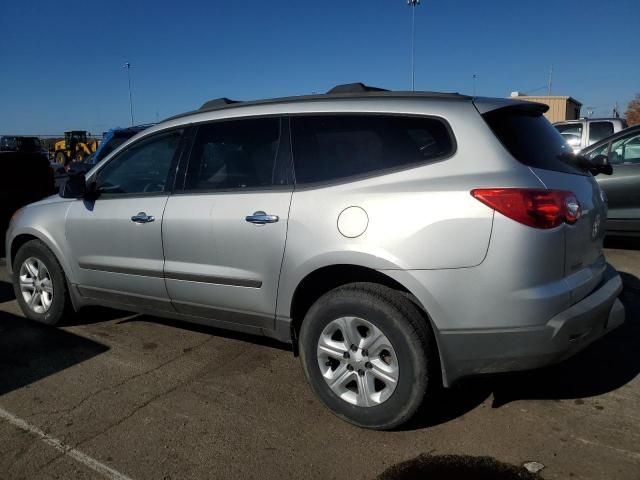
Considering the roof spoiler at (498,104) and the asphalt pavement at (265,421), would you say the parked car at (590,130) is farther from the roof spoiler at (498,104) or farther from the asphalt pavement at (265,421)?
the roof spoiler at (498,104)

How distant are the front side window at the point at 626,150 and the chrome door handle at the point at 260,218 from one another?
5779mm

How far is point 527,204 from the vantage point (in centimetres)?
262

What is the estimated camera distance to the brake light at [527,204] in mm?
2613

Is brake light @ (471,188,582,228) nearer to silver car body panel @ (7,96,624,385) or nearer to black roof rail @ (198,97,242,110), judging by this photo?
silver car body panel @ (7,96,624,385)

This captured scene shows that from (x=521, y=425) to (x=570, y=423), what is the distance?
268 mm

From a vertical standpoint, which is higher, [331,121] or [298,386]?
[331,121]

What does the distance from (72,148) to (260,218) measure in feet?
95.5

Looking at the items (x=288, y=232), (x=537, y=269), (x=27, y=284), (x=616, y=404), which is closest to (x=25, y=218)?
(x=27, y=284)

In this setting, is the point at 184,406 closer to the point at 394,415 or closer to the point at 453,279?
the point at 394,415

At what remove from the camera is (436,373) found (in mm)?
2906

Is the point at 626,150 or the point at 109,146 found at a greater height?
the point at 109,146

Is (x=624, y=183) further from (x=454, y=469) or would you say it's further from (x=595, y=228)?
Answer: (x=454, y=469)

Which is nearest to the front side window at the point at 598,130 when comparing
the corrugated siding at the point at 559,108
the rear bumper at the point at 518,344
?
the rear bumper at the point at 518,344

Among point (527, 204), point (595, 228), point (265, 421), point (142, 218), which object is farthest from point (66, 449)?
point (595, 228)
